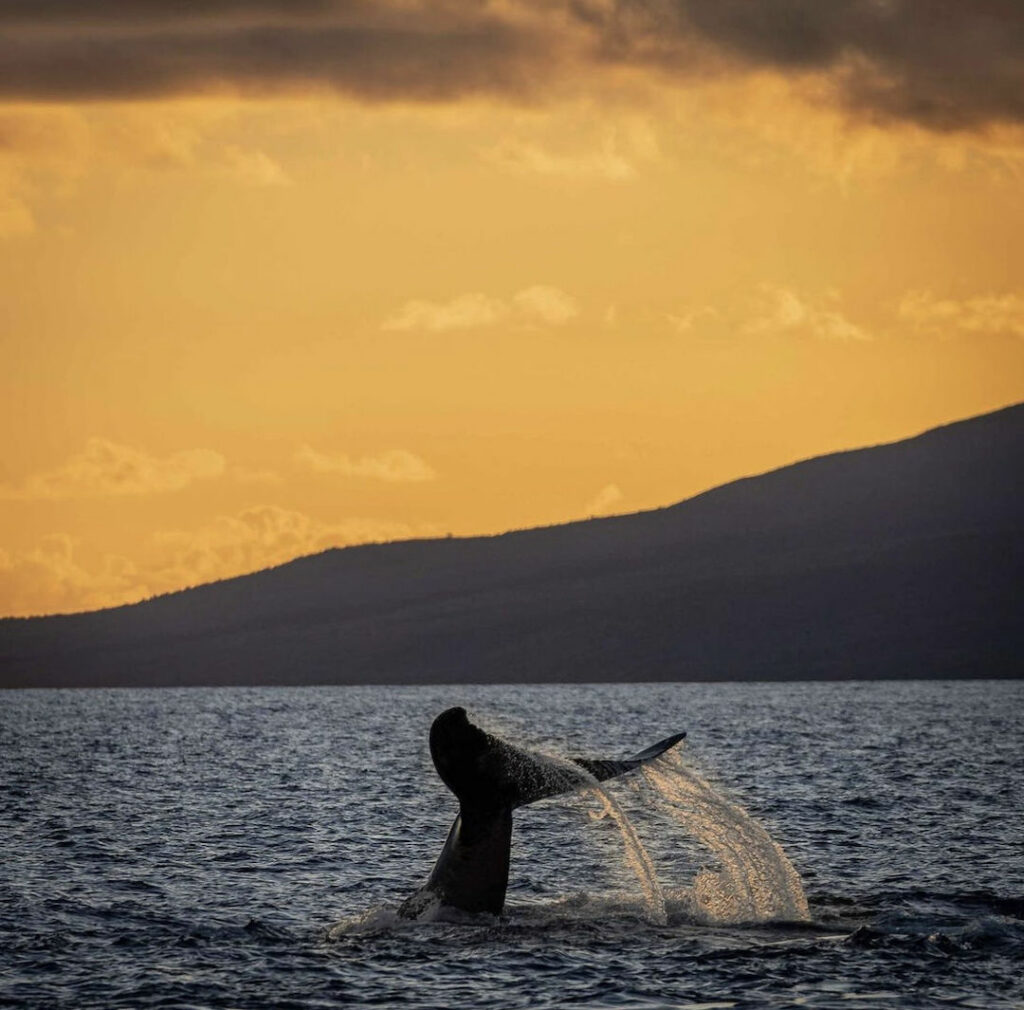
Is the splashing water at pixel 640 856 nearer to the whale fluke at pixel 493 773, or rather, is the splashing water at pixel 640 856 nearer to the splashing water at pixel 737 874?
the whale fluke at pixel 493 773

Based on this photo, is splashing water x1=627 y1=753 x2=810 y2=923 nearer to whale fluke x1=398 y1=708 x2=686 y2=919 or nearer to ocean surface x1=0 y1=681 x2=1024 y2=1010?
ocean surface x1=0 y1=681 x2=1024 y2=1010

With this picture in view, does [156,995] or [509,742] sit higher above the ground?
[509,742]

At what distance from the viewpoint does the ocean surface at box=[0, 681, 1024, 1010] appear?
2027 cm

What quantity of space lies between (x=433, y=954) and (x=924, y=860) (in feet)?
43.2

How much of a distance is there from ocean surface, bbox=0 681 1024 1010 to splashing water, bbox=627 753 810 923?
0.08 meters

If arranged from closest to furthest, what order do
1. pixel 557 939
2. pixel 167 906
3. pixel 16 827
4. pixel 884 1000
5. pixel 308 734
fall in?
pixel 884 1000 → pixel 557 939 → pixel 167 906 → pixel 16 827 → pixel 308 734

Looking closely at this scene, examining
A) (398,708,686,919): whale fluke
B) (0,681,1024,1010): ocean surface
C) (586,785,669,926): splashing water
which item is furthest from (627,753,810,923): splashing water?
(398,708,686,919): whale fluke

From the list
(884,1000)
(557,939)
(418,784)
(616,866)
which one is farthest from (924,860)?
(418,784)

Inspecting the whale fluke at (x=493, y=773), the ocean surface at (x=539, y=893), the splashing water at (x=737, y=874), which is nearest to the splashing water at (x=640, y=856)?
the ocean surface at (x=539, y=893)

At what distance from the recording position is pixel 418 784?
53.8 meters

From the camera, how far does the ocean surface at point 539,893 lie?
20266 millimetres

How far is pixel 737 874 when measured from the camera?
28594 mm

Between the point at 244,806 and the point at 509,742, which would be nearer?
the point at 509,742

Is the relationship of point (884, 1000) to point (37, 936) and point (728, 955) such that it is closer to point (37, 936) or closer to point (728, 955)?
point (728, 955)
